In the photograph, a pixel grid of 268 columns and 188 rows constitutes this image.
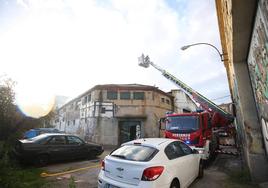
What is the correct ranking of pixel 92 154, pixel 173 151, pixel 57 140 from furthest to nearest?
pixel 92 154 < pixel 57 140 < pixel 173 151

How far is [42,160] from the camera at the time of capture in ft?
27.9

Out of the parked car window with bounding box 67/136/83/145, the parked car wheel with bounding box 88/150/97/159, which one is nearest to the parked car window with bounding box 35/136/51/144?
the parked car window with bounding box 67/136/83/145

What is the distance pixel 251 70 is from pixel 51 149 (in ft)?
30.9

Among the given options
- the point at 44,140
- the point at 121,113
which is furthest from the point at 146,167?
the point at 121,113

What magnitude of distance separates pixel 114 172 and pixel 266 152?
5272mm

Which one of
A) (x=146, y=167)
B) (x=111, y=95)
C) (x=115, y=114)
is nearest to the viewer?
(x=146, y=167)

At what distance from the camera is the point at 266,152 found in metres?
6.01

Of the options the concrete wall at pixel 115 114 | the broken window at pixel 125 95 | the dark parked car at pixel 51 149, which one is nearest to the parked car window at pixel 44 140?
the dark parked car at pixel 51 149

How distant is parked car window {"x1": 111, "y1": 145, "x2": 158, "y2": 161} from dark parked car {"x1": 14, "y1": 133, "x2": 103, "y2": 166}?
5385 millimetres

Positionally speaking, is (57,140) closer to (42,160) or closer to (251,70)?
(42,160)

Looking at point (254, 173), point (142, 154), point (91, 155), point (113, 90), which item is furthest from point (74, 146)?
point (113, 90)

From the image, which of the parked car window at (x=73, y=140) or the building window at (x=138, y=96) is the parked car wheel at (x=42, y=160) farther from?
the building window at (x=138, y=96)

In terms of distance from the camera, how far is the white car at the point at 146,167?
3934 mm

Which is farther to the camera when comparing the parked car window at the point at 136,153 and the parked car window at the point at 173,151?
the parked car window at the point at 173,151
